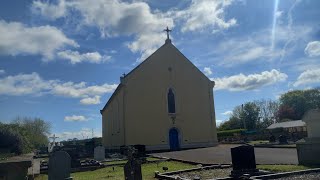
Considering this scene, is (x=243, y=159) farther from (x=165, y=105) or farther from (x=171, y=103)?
(x=171, y=103)

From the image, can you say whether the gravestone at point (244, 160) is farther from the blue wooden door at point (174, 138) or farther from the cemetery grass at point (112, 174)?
the blue wooden door at point (174, 138)

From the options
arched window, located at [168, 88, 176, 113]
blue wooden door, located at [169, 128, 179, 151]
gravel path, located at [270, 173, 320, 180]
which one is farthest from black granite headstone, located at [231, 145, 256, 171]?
arched window, located at [168, 88, 176, 113]

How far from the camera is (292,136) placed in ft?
141

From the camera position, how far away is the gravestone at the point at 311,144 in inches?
535

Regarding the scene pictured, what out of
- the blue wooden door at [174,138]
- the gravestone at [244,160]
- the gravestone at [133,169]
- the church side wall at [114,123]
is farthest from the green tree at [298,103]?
the gravestone at [133,169]

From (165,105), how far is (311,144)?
876 inches

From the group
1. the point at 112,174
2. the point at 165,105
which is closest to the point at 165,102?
the point at 165,105

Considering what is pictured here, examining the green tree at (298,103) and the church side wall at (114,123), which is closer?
the church side wall at (114,123)

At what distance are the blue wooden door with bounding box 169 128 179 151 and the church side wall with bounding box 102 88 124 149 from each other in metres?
5.13

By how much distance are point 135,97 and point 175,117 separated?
4.88 meters

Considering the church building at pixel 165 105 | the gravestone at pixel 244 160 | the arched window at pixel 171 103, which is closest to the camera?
the gravestone at pixel 244 160

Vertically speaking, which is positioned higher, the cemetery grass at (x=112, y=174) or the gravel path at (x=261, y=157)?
the gravel path at (x=261, y=157)

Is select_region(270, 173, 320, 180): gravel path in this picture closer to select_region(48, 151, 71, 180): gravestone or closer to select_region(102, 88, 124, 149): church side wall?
select_region(48, 151, 71, 180): gravestone

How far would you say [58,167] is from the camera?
10789 mm
